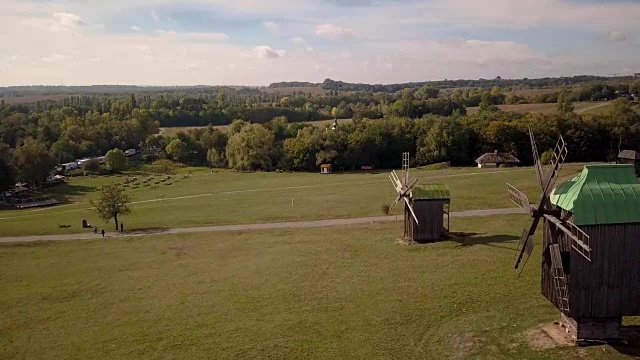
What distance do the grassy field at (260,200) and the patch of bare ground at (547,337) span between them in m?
27.7

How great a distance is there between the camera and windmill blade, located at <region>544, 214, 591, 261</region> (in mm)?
21017

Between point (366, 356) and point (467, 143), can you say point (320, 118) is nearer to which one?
point (467, 143)

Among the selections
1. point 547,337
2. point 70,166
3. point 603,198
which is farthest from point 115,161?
point 603,198

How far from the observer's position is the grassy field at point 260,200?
55125 mm

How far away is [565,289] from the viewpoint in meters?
22.0

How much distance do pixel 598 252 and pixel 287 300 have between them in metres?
17.1

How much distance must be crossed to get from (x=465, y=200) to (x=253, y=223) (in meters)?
23.1

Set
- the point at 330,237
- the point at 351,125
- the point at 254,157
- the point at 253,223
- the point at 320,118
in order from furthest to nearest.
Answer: the point at 320,118, the point at 351,125, the point at 254,157, the point at 253,223, the point at 330,237

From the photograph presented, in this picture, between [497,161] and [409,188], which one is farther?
[497,161]

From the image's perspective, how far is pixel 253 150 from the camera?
342 ft

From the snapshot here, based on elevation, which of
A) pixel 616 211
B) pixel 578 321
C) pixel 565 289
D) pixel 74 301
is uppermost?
pixel 616 211

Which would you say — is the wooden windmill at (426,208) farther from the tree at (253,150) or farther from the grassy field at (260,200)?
the tree at (253,150)

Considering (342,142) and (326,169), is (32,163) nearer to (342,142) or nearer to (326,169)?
(326,169)

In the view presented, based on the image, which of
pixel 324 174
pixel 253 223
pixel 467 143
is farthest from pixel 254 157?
pixel 253 223
